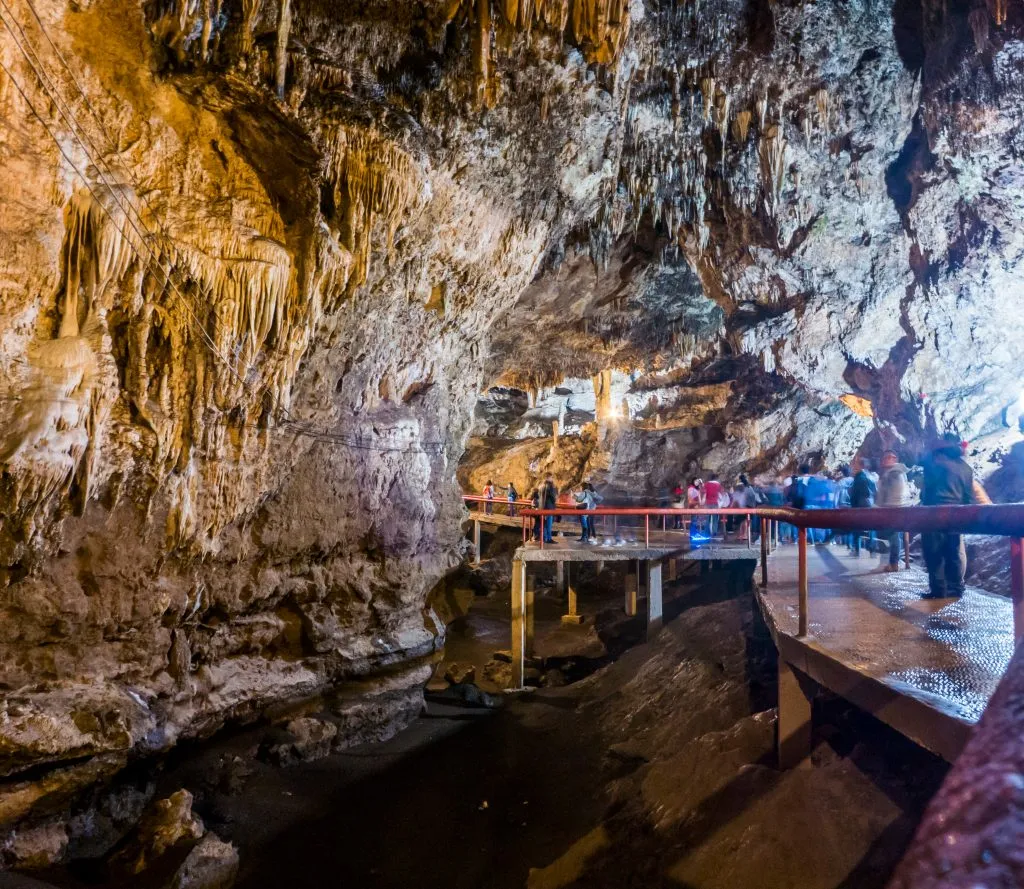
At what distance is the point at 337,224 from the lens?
7793mm

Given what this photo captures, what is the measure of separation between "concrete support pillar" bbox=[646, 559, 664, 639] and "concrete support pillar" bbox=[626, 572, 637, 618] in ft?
11.1

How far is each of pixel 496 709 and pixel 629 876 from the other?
6602 mm

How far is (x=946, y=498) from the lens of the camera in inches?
208

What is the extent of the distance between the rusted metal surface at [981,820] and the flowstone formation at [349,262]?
6.85 m

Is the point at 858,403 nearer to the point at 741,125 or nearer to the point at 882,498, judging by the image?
the point at 741,125

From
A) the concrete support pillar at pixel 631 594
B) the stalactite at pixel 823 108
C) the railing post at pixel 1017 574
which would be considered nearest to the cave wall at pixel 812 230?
the stalactite at pixel 823 108

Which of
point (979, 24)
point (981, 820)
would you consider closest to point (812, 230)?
point (979, 24)

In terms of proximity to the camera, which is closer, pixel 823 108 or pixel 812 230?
pixel 823 108

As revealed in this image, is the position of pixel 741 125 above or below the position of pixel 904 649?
above

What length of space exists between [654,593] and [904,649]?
337 inches

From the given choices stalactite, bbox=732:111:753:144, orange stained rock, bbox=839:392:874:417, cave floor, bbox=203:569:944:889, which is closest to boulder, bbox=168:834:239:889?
cave floor, bbox=203:569:944:889

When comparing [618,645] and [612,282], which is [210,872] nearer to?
[618,645]

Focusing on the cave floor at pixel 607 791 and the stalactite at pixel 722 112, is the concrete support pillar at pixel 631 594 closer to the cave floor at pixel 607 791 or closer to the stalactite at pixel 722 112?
the cave floor at pixel 607 791

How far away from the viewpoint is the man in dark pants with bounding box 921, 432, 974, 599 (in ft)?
17.2
